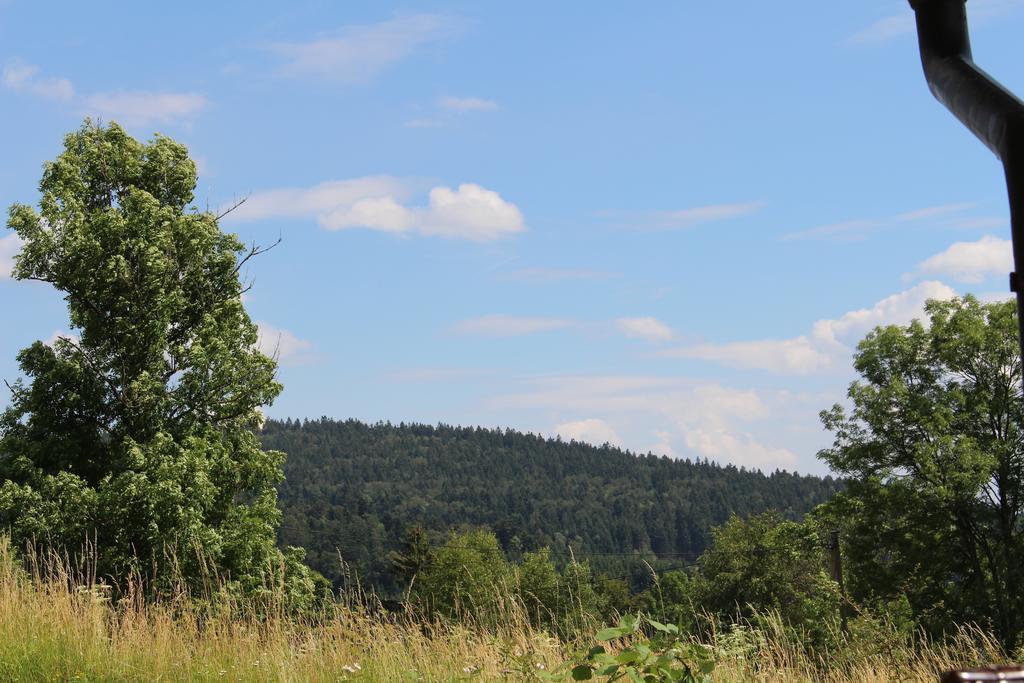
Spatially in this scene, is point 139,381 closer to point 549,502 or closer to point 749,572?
point 749,572

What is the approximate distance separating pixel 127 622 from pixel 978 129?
21.1ft

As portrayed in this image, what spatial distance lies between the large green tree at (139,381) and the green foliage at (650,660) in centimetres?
1814

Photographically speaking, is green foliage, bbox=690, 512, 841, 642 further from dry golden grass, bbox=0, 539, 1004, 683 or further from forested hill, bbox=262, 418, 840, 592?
forested hill, bbox=262, 418, 840, 592

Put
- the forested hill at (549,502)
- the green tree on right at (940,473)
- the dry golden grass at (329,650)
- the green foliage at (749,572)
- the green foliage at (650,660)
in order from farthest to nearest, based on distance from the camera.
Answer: the forested hill at (549,502), the green foliage at (749,572), the green tree on right at (940,473), the dry golden grass at (329,650), the green foliage at (650,660)

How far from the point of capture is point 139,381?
23.3 metres

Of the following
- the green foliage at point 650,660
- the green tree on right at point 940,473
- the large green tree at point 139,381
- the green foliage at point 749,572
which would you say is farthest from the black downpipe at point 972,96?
the green foliage at point 749,572

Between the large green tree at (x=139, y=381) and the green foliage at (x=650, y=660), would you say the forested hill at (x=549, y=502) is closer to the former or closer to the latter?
the large green tree at (x=139, y=381)

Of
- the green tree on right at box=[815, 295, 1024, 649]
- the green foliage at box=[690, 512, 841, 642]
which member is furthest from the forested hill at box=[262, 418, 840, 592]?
the green tree on right at box=[815, 295, 1024, 649]

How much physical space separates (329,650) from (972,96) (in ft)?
16.5

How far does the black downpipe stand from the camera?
186 cm

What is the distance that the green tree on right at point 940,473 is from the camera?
30031 mm

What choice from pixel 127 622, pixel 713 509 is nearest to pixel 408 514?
pixel 713 509

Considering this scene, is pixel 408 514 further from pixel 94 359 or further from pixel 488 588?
pixel 488 588

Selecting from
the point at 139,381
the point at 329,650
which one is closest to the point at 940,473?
the point at 139,381
